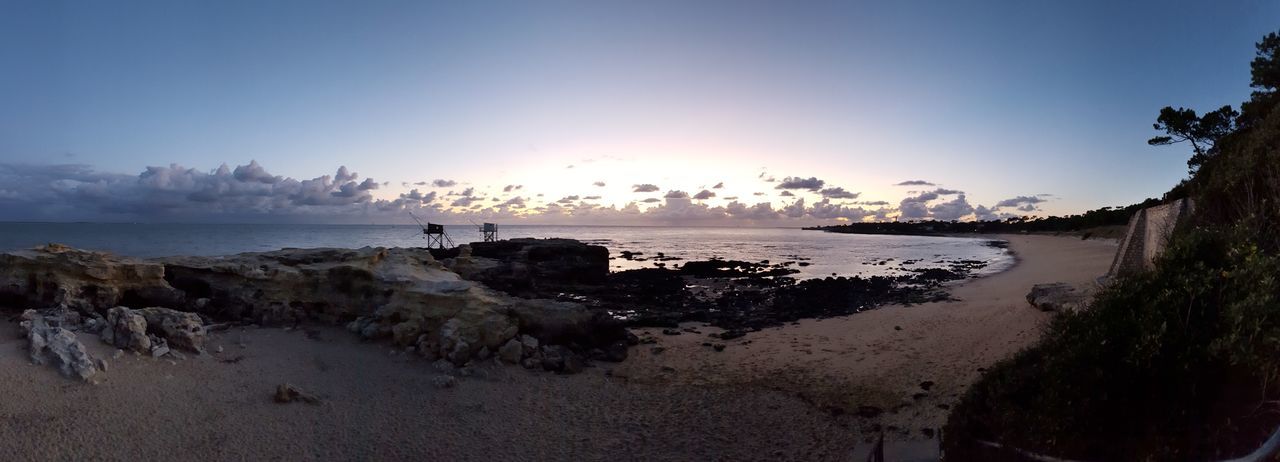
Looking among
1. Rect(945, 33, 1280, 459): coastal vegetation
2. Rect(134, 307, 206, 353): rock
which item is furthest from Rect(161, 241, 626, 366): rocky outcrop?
Rect(945, 33, 1280, 459): coastal vegetation

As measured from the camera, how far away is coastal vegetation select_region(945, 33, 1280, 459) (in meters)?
4.68

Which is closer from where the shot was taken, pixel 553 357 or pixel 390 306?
pixel 553 357

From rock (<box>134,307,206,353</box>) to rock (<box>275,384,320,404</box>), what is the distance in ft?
8.67

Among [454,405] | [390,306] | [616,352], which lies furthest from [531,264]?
[454,405]

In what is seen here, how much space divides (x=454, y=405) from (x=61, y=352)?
19.2 feet

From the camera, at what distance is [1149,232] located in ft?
40.5

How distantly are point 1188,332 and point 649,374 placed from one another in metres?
8.82

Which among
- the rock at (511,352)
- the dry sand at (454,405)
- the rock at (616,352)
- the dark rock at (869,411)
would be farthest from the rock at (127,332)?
the dark rock at (869,411)

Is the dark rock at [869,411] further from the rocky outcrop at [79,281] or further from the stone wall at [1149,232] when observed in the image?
the rocky outcrop at [79,281]

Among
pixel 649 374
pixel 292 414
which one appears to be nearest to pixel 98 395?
pixel 292 414

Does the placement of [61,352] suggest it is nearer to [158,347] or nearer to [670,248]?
[158,347]

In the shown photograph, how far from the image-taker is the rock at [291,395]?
885cm

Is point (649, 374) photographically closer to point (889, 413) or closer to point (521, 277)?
point (889, 413)

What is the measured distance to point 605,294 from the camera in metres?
28.6
